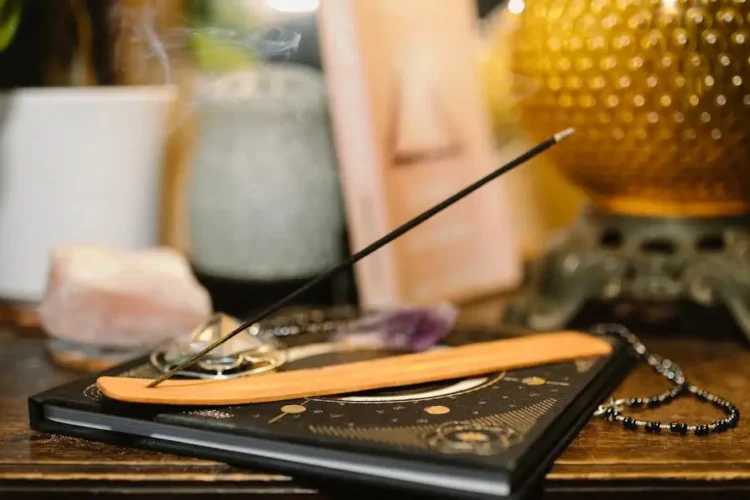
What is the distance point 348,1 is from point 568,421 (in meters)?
→ 0.43

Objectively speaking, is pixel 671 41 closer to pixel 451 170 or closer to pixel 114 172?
pixel 451 170

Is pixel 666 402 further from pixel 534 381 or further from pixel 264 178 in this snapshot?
pixel 264 178

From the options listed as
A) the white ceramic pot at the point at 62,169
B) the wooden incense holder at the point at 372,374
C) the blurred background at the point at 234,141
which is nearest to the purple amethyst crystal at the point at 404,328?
the wooden incense holder at the point at 372,374

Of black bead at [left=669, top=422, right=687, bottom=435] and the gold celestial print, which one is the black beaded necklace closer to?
black bead at [left=669, top=422, right=687, bottom=435]

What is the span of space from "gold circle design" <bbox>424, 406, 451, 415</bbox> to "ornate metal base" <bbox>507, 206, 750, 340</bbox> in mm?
262

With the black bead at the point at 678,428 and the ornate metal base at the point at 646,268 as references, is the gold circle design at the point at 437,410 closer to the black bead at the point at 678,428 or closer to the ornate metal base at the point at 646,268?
the black bead at the point at 678,428

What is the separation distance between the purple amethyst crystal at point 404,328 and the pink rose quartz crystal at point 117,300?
0.37 feet

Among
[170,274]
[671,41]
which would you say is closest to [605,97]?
[671,41]

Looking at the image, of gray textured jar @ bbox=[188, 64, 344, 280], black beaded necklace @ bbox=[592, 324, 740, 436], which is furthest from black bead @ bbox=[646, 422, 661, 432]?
gray textured jar @ bbox=[188, 64, 344, 280]

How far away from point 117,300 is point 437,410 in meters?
0.26

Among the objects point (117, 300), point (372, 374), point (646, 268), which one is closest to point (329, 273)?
point (372, 374)

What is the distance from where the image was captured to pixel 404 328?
600 mm

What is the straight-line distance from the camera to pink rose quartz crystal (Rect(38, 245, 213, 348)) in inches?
23.0

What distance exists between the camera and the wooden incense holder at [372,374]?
0.45 m
